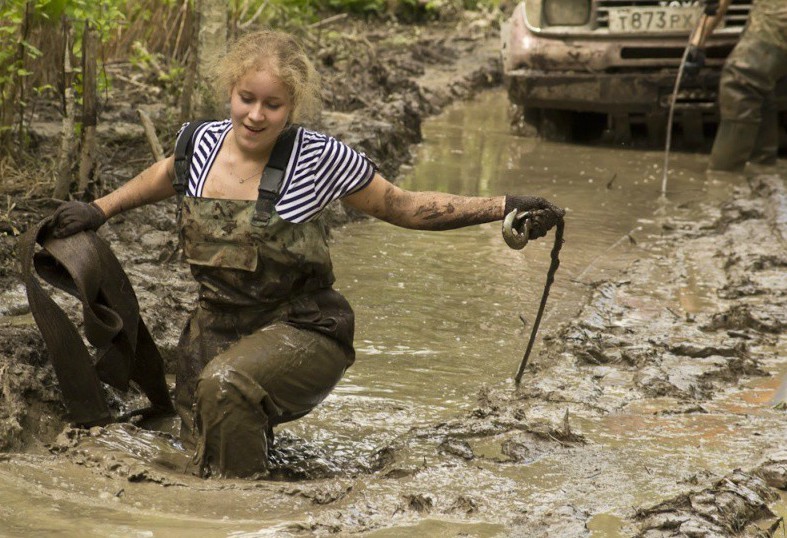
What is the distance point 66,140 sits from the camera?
587cm

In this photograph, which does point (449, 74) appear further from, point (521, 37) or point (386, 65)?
point (521, 37)

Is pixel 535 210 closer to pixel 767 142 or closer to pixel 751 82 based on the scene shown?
pixel 751 82

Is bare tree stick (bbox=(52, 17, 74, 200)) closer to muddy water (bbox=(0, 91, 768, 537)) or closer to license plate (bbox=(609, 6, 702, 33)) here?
muddy water (bbox=(0, 91, 768, 537))

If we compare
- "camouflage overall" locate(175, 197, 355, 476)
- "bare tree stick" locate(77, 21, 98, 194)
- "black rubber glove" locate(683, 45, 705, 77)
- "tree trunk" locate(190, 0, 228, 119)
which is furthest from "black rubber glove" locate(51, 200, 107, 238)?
"black rubber glove" locate(683, 45, 705, 77)

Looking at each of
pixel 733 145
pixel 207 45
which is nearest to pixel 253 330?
pixel 207 45

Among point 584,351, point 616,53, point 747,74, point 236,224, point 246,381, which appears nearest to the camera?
point 246,381

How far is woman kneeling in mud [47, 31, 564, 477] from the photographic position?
3.66 meters

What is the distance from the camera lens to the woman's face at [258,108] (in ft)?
12.1

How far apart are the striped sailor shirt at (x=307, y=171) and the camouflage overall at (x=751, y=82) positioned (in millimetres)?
5999

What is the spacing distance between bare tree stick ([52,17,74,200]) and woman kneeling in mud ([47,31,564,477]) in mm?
1992

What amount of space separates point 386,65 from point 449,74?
126cm

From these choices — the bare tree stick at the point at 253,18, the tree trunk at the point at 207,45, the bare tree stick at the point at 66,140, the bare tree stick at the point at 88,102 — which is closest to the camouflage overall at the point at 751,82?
the bare tree stick at the point at 253,18

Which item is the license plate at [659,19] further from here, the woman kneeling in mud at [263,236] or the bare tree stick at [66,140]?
the woman kneeling in mud at [263,236]

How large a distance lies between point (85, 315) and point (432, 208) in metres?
1.18
